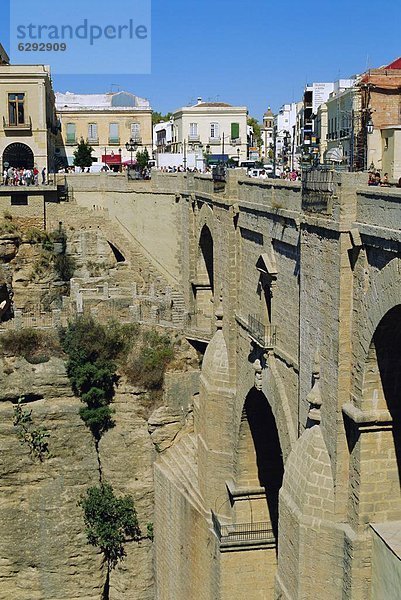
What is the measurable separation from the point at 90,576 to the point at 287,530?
41.9 ft

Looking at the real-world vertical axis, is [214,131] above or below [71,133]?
above

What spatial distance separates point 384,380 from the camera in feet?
39.8

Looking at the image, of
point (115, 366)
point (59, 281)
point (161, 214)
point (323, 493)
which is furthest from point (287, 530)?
point (59, 281)

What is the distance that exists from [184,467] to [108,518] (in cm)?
293

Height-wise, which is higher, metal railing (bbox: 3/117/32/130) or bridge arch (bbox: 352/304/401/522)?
metal railing (bbox: 3/117/32/130)

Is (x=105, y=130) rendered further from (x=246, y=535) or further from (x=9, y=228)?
(x=246, y=535)

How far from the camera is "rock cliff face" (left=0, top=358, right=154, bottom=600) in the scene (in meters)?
24.4

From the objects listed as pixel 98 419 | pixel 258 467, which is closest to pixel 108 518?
pixel 98 419

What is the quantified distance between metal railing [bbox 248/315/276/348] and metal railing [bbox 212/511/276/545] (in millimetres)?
4420

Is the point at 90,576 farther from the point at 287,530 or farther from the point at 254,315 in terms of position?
the point at 287,530

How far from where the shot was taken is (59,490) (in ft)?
80.4

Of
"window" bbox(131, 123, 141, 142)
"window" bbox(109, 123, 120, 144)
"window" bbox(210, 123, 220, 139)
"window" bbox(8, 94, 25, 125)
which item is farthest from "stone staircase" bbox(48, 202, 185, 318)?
"window" bbox(210, 123, 220, 139)

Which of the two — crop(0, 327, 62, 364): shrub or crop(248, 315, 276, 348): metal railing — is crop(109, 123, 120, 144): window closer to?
crop(0, 327, 62, 364): shrub

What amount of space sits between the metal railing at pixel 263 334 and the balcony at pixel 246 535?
14.5 ft
